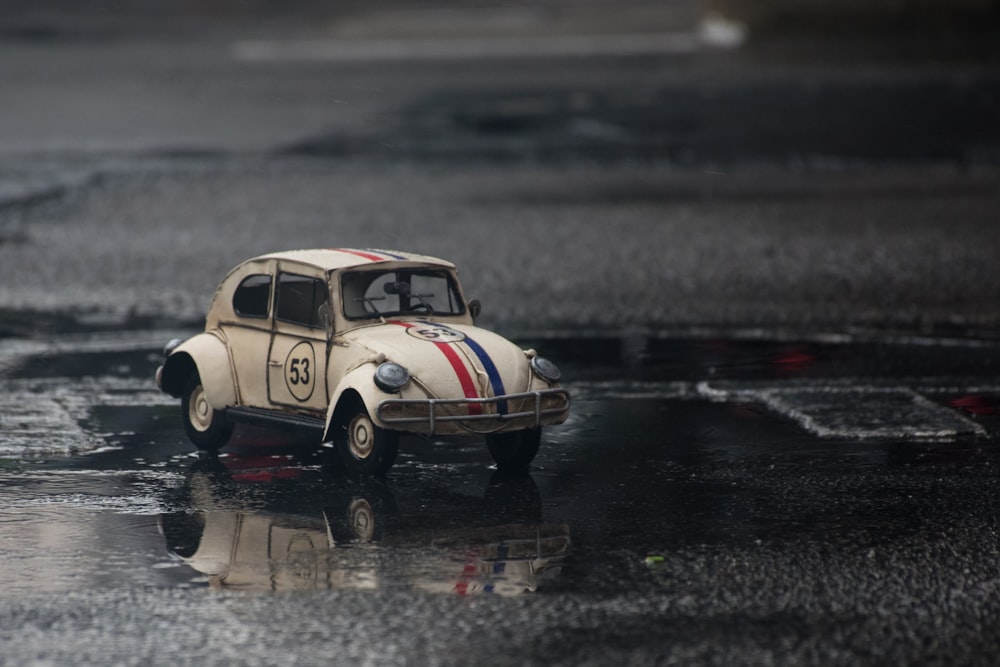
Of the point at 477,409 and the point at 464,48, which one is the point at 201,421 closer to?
the point at 477,409

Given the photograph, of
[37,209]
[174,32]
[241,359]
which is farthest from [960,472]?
[174,32]

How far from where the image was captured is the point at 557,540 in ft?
24.2

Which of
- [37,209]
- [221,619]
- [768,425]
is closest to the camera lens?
[221,619]

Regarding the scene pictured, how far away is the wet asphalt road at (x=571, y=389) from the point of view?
20.9 ft

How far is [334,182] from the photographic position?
21297 mm

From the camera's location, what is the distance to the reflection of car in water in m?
6.81

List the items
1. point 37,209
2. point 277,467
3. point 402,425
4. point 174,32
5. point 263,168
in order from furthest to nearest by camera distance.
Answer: point 174,32 → point 263,168 → point 37,209 → point 277,467 → point 402,425

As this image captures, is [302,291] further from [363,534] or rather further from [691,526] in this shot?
[691,526]

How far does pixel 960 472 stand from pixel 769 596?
96.9 inches

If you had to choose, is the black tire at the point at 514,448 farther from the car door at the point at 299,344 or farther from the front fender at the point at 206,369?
the front fender at the point at 206,369

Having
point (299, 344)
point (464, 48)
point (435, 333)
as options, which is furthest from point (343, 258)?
point (464, 48)

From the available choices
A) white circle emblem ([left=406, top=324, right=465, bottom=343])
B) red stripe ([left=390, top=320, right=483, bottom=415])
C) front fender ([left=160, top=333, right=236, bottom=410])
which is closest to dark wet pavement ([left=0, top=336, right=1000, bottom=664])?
front fender ([left=160, top=333, right=236, bottom=410])

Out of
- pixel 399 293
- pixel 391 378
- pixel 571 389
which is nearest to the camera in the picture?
pixel 391 378

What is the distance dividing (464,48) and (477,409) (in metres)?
35.8
